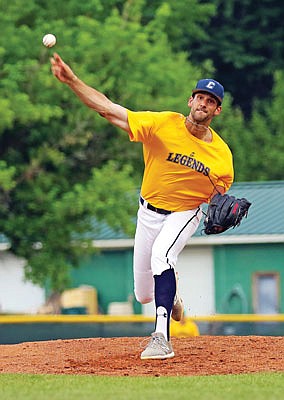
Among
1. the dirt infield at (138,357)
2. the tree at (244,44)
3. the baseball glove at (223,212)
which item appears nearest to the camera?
the dirt infield at (138,357)

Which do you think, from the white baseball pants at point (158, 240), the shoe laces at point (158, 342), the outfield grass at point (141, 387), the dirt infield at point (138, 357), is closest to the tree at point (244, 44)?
the dirt infield at point (138, 357)

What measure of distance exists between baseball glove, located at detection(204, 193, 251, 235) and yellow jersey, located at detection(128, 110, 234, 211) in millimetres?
101

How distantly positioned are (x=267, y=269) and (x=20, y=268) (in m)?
6.02

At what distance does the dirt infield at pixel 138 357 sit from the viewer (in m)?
8.18

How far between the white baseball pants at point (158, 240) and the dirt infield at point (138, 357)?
0.57 metres

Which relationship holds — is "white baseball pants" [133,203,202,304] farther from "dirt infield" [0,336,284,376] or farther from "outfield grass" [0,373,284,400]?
"outfield grass" [0,373,284,400]

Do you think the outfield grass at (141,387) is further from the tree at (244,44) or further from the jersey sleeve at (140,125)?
the tree at (244,44)

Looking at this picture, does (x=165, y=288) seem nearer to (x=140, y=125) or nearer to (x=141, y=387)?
(x=140, y=125)

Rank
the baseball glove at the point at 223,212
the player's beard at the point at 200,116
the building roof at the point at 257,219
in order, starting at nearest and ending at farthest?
the player's beard at the point at 200,116
the baseball glove at the point at 223,212
the building roof at the point at 257,219

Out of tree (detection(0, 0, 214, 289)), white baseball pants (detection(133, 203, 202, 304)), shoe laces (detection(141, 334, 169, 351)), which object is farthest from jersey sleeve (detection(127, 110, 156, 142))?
tree (detection(0, 0, 214, 289))

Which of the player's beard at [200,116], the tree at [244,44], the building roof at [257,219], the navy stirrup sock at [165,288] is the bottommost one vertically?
the navy stirrup sock at [165,288]

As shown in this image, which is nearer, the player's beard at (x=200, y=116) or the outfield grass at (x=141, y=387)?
the outfield grass at (x=141, y=387)

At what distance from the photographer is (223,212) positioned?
862cm

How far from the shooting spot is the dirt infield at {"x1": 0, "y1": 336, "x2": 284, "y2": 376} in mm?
8180
